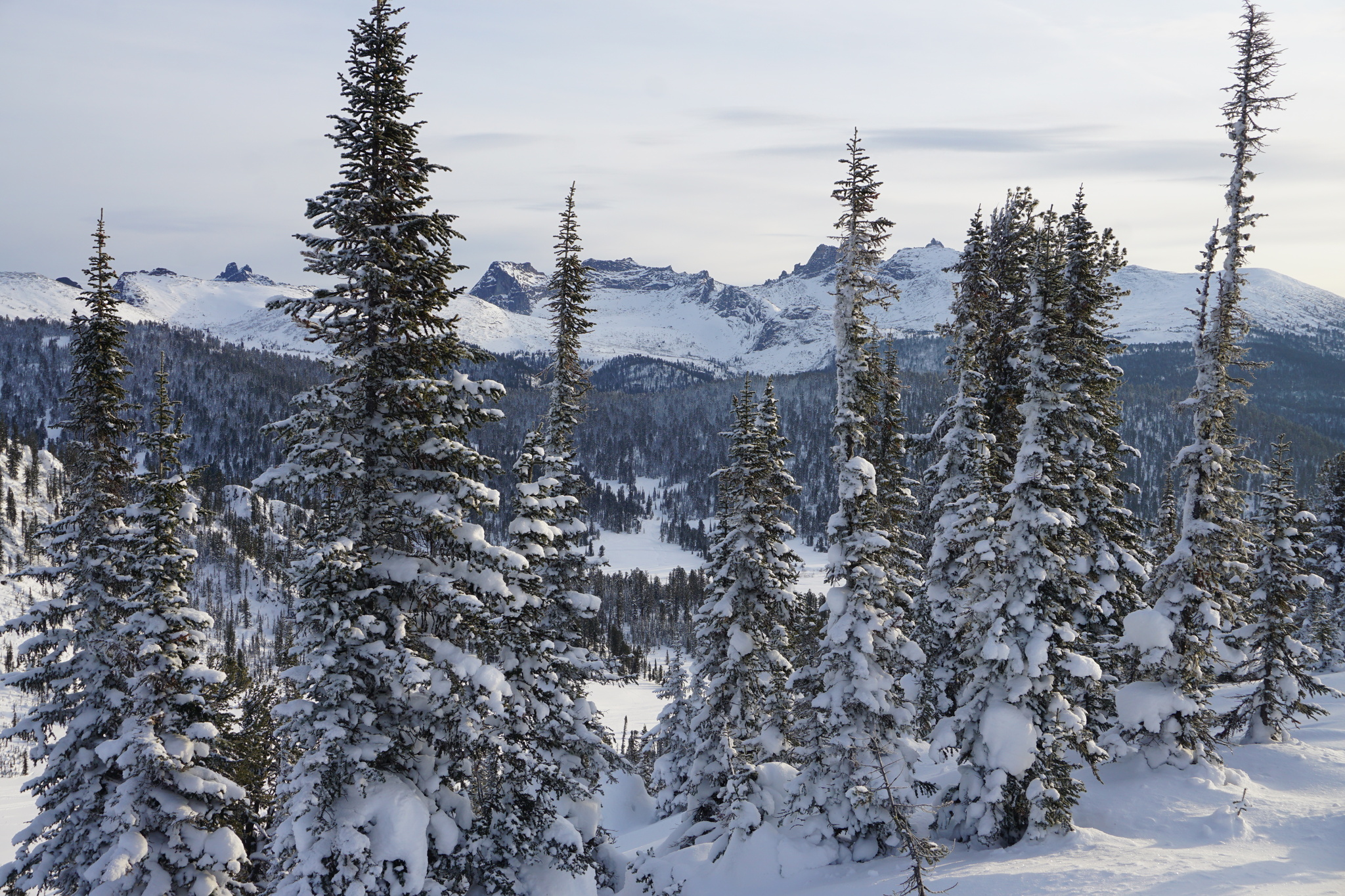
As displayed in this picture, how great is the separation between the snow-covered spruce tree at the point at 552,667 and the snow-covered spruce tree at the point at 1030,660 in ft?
29.6

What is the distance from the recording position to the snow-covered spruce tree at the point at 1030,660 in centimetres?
1733

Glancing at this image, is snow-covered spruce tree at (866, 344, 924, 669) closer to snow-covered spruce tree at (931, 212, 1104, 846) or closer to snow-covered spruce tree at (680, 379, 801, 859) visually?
snow-covered spruce tree at (680, 379, 801, 859)

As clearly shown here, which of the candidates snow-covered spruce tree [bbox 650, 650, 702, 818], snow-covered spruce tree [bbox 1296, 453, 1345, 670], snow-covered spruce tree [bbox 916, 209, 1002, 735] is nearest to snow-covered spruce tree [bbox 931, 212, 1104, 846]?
snow-covered spruce tree [bbox 916, 209, 1002, 735]

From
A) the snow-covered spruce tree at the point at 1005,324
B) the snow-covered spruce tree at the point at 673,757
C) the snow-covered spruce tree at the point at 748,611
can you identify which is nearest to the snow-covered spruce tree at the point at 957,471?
the snow-covered spruce tree at the point at 1005,324

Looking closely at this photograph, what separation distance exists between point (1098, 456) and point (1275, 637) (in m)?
10.0

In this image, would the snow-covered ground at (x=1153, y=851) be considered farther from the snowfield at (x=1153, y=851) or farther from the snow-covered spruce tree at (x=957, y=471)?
the snow-covered spruce tree at (x=957, y=471)

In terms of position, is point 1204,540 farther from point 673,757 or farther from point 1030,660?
point 673,757

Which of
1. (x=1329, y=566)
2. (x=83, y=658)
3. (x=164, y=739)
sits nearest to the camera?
(x=164, y=739)

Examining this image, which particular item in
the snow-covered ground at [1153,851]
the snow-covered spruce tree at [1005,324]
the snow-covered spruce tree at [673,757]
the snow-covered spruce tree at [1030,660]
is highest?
the snow-covered spruce tree at [1005,324]

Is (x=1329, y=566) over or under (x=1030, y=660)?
under

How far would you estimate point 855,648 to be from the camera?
62.8 ft

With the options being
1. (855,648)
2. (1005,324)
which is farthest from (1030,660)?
(1005,324)

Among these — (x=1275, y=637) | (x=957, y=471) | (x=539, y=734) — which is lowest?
(x=539, y=734)

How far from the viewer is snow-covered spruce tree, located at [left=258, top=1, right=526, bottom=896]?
12.3m
